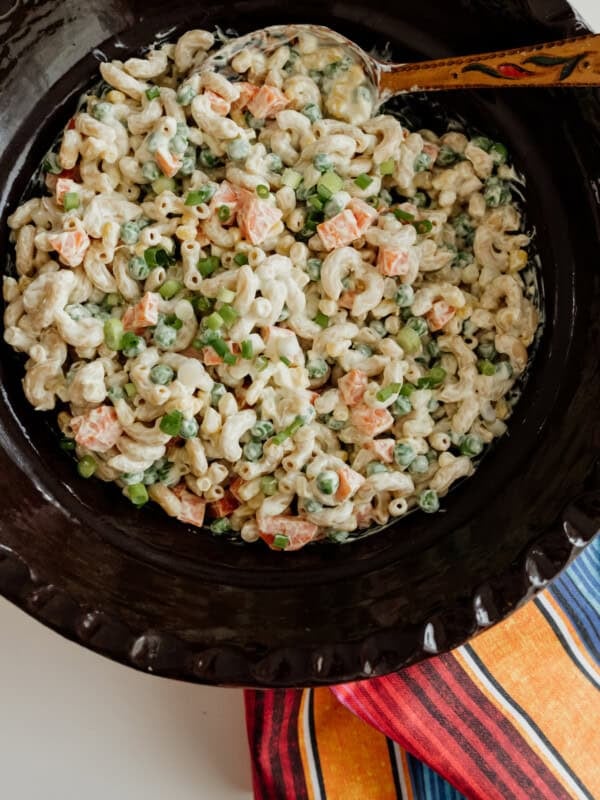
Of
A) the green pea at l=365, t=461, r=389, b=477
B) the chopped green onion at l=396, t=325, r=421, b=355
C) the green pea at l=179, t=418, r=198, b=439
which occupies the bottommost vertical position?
the green pea at l=365, t=461, r=389, b=477

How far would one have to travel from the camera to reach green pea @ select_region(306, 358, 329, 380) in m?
1.50

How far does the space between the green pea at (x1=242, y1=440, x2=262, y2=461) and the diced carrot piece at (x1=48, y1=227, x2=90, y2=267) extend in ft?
1.27

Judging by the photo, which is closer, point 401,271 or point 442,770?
point 401,271

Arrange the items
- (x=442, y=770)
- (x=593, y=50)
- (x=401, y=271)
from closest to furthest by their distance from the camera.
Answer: (x=593, y=50) → (x=401, y=271) → (x=442, y=770)

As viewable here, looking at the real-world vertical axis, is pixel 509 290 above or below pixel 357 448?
above

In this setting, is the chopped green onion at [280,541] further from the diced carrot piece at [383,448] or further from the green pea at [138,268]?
the green pea at [138,268]

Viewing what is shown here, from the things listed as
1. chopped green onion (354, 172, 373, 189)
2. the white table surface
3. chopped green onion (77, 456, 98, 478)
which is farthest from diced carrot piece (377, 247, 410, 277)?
the white table surface

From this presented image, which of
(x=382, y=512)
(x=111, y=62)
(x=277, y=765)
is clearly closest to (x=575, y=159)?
(x=382, y=512)

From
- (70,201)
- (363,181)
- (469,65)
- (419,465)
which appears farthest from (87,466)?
(469,65)

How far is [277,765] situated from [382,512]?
0.54 metres

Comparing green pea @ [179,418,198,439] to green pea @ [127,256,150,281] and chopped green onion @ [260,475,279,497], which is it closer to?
chopped green onion @ [260,475,279,497]

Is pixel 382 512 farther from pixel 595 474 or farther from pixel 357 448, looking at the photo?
pixel 595 474

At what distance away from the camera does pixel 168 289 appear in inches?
58.7

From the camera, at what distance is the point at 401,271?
1.50m
